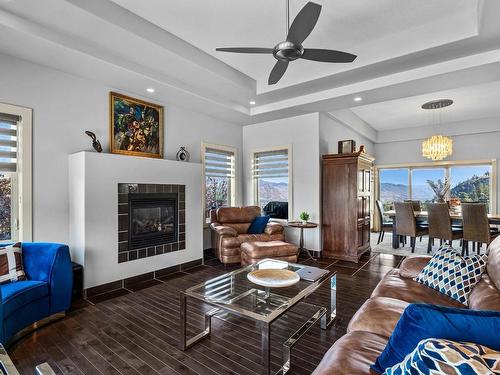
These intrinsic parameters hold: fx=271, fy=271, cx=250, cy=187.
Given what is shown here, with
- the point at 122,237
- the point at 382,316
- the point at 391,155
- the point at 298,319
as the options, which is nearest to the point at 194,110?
the point at 122,237

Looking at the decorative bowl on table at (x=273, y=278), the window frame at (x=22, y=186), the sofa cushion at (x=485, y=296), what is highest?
the window frame at (x=22, y=186)

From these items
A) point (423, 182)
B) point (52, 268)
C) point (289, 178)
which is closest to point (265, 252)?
point (289, 178)

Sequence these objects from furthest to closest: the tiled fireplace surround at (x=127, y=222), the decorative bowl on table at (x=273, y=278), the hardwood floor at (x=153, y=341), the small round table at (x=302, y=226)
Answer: the small round table at (x=302, y=226) < the tiled fireplace surround at (x=127, y=222) < the decorative bowl on table at (x=273, y=278) < the hardwood floor at (x=153, y=341)

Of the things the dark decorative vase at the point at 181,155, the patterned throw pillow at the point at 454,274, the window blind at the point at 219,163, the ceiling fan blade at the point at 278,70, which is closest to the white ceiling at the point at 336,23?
the ceiling fan blade at the point at 278,70

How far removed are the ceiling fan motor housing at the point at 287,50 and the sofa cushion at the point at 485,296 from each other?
7.96 ft

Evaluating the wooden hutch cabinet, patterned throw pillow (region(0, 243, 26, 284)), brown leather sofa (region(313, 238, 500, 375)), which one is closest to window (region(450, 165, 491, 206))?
the wooden hutch cabinet

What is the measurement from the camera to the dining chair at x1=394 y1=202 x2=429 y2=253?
556 cm

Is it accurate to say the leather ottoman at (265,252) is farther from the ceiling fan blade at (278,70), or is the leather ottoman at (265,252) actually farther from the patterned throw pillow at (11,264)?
the patterned throw pillow at (11,264)

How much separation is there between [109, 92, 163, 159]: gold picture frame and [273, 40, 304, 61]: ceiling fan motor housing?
2652 millimetres

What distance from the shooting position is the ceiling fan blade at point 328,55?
261cm

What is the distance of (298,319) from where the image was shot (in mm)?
2805

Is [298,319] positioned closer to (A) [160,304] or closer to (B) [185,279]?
(A) [160,304]

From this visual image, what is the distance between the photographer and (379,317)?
179 centimetres

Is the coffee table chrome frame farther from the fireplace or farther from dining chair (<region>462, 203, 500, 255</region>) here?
dining chair (<region>462, 203, 500, 255</region>)
